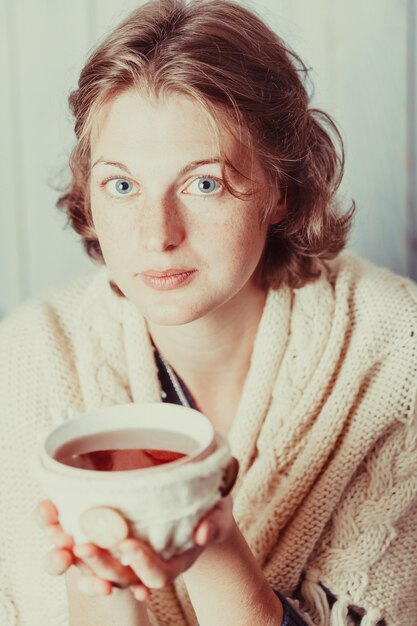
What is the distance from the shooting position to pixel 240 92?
104cm

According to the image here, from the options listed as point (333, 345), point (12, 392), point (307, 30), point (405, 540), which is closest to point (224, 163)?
point (333, 345)

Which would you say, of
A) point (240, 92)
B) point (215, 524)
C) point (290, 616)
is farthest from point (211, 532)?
point (240, 92)

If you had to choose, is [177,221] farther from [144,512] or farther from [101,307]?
[144,512]

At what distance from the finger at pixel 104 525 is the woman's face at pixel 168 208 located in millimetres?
397

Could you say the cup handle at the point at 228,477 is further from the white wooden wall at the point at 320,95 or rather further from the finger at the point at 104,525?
the white wooden wall at the point at 320,95

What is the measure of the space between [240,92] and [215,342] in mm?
359

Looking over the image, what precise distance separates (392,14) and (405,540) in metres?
0.97

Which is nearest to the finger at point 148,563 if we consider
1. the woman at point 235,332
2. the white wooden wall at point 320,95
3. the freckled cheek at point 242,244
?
the woman at point 235,332

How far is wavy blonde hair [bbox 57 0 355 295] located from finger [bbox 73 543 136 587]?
1.63 feet

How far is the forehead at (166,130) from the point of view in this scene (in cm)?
98

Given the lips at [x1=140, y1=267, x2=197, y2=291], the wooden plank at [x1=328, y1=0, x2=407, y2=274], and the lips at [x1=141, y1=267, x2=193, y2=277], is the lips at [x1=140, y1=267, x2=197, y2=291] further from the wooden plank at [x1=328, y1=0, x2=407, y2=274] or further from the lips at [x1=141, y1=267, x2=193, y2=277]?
the wooden plank at [x1=328, y1=0, x2=407, y2=274]

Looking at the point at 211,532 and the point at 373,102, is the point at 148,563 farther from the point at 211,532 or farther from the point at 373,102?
the point at 373,102

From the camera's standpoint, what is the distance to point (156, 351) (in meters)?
1.25

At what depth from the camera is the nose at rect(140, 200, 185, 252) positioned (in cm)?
98
